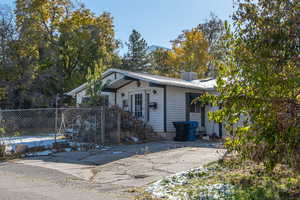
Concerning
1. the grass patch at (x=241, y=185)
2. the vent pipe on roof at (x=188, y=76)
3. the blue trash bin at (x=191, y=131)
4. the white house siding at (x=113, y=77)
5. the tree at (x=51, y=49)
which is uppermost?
the tree at (x=51, y=49)

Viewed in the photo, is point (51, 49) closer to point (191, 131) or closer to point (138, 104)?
point (138, 104)

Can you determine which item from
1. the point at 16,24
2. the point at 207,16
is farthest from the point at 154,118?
the point at 207,16

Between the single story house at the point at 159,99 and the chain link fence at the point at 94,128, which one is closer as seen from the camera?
the chain link fence at the point at 94,128

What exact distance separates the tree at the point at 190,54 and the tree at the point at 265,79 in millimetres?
30441

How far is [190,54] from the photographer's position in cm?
3675

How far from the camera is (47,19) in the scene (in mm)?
31672

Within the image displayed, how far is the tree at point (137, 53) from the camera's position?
42112mm

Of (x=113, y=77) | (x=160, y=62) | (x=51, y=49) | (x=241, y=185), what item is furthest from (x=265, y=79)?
(x=160, y=62)

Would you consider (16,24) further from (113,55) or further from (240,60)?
(240,60)

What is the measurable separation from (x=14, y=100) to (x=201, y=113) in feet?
58.7

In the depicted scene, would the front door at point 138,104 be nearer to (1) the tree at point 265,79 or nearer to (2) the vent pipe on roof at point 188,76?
(2) the vent pipe on roof at point 188,76

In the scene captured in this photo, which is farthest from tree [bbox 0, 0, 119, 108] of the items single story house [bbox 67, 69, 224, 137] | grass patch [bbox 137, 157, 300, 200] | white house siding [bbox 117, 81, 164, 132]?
grass patch [bbox 137, 157, 300, 200]

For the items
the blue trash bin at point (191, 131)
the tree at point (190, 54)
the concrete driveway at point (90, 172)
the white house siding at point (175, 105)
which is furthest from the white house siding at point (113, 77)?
the tree at point (190, 54)

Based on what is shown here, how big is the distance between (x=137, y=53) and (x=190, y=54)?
909 centimetres
